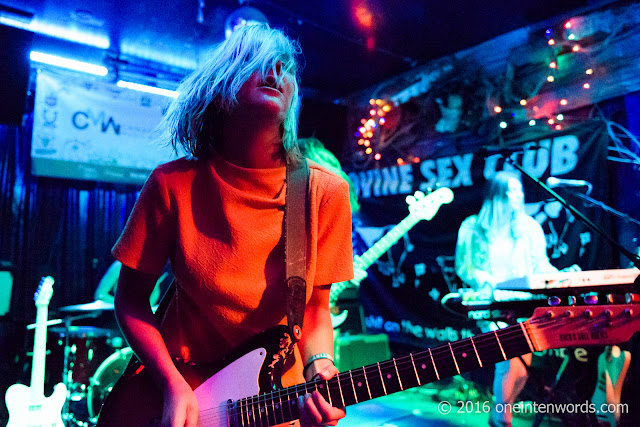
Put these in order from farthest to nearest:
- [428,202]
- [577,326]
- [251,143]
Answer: [428,202]
[251,143]
[577,326]

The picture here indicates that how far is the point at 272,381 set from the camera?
1341mm

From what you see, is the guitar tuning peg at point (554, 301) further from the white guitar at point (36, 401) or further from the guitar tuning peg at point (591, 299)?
the white guitar at point (36, 401)

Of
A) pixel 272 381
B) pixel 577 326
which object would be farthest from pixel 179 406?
pixel 577 326

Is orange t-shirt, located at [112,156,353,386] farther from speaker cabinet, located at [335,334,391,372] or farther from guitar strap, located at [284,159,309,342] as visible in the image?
speaker cabinet, located at [335,334,391,372]

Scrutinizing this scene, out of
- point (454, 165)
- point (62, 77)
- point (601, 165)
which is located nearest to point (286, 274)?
point (601, 165)

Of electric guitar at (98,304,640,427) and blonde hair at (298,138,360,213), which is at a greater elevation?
blonde hair at (298,138,360,213)

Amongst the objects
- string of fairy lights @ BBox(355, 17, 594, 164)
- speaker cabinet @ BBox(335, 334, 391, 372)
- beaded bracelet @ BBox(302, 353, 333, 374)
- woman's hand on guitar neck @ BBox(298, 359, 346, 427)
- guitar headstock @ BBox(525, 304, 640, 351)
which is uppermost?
string of fairy lights @ BBox(355, 17, 594, 164)

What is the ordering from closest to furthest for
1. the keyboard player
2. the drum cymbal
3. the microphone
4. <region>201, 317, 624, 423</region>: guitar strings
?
<region>201, 317, 624, 423</region>: guitar strings
the keyboard player
the microphone
the drum cymbal

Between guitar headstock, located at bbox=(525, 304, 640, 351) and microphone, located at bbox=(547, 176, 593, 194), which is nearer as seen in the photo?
guitar headstock, located at bbox=(525, 304, 640, 351)

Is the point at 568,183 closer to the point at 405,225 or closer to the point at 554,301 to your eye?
the point at 405,225

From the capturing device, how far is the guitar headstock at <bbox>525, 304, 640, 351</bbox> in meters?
1.15

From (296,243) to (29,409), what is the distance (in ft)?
11.4

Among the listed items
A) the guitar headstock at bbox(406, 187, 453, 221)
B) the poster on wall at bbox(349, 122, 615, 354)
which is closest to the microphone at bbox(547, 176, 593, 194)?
the poster on wall at bbox(349, 122, 615, 354)

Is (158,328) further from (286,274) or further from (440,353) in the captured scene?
(440,353)
